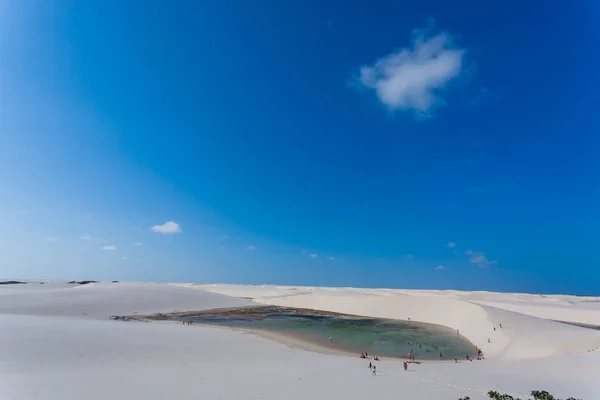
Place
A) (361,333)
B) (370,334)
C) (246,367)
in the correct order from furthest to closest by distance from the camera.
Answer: (361,333) → (370,334) → (246,367)

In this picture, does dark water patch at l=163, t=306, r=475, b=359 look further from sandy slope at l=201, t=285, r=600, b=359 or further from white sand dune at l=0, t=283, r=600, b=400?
white sand dune at l=0, t=283, r=600, b=400

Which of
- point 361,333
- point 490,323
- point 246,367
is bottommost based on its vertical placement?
point 246,367

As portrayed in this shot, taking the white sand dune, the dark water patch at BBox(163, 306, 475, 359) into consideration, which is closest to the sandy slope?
the white sand dune

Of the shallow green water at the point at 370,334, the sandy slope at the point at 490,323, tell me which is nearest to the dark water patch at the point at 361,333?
the shallow green water at the point at 370,334

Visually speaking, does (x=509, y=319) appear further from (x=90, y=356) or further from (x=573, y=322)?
(x=90, y=356)

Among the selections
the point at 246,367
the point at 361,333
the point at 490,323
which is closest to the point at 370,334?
the point at 361,333

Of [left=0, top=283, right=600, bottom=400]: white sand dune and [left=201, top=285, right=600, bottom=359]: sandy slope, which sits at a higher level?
[left=201, top=285, right=600, bottom=359]: sandy slope

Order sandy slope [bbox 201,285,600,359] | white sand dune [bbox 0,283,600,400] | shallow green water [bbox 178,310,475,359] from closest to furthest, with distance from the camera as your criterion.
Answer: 1. white sand dune [bbox 0,283,600,400]
2. sandy slope [bbox 201,285,600,359]
3. shallow green water [bbox 178,310,475,359]

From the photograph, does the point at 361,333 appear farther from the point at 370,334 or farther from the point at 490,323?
the point at 490,323
